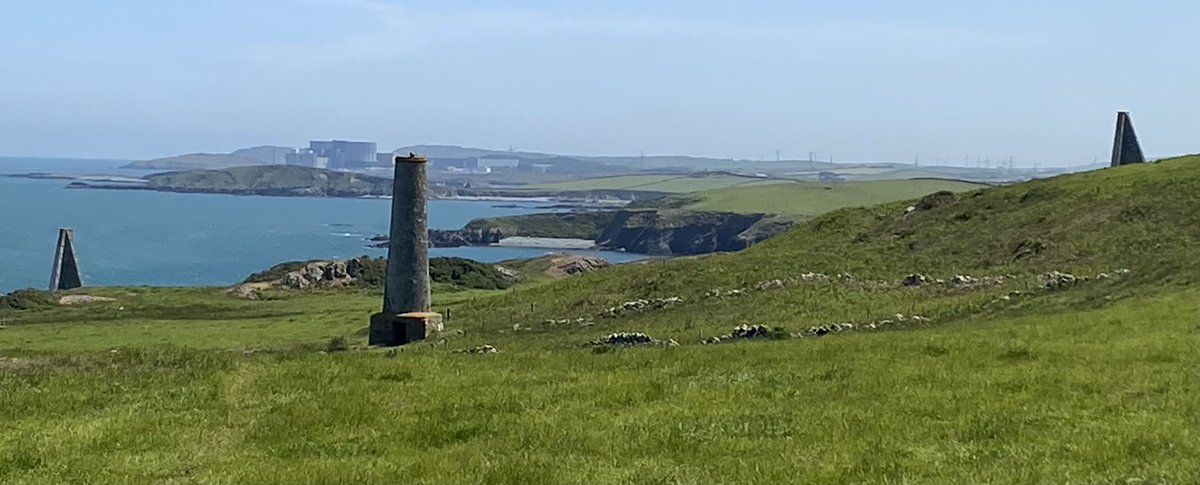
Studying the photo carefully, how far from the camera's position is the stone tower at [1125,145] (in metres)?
66.8

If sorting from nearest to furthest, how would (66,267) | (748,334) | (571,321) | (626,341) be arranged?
(748,334) < (626,341) < (571,321) < (66,267)

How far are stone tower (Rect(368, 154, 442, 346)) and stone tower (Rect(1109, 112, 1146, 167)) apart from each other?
4271 cm

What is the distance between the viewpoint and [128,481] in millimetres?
13062

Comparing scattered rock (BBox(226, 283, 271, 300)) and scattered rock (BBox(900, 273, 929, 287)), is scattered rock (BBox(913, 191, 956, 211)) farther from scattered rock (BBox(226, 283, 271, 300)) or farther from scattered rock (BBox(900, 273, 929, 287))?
scattered rock (BBox(226, 283, 271, 300))

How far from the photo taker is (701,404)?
16875mm

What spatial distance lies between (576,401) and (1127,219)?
110ft

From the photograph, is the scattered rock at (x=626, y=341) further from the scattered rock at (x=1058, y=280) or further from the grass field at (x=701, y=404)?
the scattered rock at (x=1058, y=280)

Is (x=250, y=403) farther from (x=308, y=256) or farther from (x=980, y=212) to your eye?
(x=308, y=256)

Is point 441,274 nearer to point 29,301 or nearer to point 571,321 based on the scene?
point 29,301

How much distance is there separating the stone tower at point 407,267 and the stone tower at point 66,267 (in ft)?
195

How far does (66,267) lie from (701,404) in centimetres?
8532

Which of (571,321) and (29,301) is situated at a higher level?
(571,321)

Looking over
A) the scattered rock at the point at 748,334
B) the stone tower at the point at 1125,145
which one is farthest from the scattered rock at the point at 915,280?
the stone tower at the point at 1125,145

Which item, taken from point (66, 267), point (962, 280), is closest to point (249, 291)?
point (66, 267)
